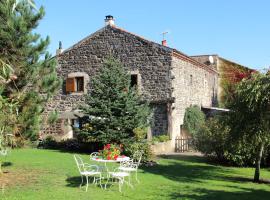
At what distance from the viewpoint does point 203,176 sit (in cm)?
1501

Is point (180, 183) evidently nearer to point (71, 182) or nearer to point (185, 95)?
point (71, 182)

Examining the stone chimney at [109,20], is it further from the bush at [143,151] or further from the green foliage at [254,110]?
the green foliage at [254,110]

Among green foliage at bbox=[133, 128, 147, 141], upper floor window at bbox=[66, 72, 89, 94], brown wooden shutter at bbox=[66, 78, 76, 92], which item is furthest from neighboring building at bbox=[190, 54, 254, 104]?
green foliage at bbox=[133, 128, 147, 141]

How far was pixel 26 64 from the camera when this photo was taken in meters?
13.1

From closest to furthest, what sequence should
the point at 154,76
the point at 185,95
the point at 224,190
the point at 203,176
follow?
the point at 224,190
the point at 203,176
the point at 154,76
the point at 185,95

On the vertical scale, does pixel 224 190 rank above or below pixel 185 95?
below

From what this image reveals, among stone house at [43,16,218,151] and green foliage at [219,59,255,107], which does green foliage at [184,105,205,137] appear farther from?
green foliage at [219,59,255,107]

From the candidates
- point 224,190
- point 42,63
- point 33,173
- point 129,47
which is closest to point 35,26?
point 42,63

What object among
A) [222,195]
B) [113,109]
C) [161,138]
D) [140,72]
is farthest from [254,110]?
[140,72]

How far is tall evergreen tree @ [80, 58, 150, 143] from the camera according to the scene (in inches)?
780

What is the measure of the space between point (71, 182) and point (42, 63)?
13.9 feet

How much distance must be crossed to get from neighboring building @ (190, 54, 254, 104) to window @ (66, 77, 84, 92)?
467 inches

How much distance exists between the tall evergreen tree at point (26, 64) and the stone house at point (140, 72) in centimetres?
1050

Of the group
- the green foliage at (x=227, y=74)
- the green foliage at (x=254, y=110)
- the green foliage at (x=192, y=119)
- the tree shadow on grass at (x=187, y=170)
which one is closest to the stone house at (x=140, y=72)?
the green foliage at (x=192, y=119)
